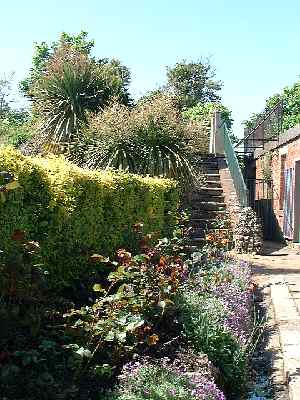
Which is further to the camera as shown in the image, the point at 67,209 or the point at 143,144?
the point at 143,144

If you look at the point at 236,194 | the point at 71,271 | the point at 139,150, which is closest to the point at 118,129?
the point at 139,150

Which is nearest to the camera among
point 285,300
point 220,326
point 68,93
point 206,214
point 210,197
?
point 220,326

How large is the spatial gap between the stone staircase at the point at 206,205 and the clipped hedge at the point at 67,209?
4.60 m

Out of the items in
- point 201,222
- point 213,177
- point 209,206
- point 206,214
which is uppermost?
point 213,177

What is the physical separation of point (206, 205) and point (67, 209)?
833cm

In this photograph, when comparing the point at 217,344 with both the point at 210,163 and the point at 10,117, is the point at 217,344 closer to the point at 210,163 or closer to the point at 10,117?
the point at 210,163

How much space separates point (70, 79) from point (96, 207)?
967 centimetres

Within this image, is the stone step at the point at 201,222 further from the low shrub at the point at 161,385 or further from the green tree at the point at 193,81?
the green tree at the point at 193,81

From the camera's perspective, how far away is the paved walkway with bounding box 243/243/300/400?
16.7 feet

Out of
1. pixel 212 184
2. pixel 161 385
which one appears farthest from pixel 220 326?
pixel 212 184

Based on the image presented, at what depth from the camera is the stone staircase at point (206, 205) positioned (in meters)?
12.9

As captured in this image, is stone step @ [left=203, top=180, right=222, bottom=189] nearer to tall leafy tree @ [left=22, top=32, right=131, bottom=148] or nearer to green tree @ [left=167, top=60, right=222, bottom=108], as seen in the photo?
tall leafy tree @ [left=22, top=32, right=131, bottom=148]

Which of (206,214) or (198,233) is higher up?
(206,214)

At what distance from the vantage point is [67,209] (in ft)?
18.4
